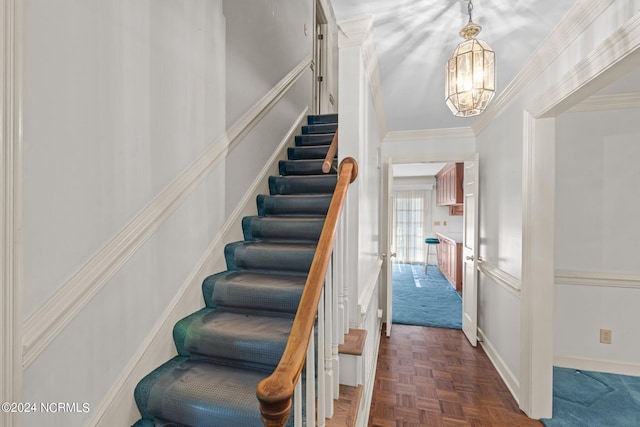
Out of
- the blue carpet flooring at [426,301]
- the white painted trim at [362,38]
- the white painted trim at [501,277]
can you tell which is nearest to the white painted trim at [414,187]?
the blue carpet flooring at [426,301]

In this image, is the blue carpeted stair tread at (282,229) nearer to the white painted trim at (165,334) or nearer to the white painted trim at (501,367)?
the white painted trim at (165,334)

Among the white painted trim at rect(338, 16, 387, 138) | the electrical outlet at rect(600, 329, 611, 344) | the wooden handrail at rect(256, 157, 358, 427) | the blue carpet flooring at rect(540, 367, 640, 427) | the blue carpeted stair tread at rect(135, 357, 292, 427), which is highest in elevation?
the white painted trim at rect(338, 16, 387, 138)

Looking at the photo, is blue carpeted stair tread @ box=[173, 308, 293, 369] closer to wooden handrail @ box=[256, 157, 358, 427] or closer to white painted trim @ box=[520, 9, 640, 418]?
wooden handrail @ box=[256, 157, 358, 427]

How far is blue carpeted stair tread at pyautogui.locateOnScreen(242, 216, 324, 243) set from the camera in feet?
6.82

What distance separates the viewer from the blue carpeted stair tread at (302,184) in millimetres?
2473

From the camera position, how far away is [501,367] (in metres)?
2.68

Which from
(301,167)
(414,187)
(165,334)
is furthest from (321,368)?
(414,187)

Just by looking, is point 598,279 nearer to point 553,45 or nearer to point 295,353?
point 553,45

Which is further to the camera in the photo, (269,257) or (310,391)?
(269,257)

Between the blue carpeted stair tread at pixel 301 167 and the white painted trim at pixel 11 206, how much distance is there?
2.00 metres

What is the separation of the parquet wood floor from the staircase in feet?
4.00

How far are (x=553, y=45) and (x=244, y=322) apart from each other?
249 cm

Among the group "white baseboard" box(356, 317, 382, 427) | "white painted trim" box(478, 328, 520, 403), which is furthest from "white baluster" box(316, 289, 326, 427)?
"white painted trim" box(478, 328, 520, 403)

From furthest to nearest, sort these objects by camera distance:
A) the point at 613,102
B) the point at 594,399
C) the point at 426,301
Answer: the point at 426,301, the point at 613,102, the point at 594,399
